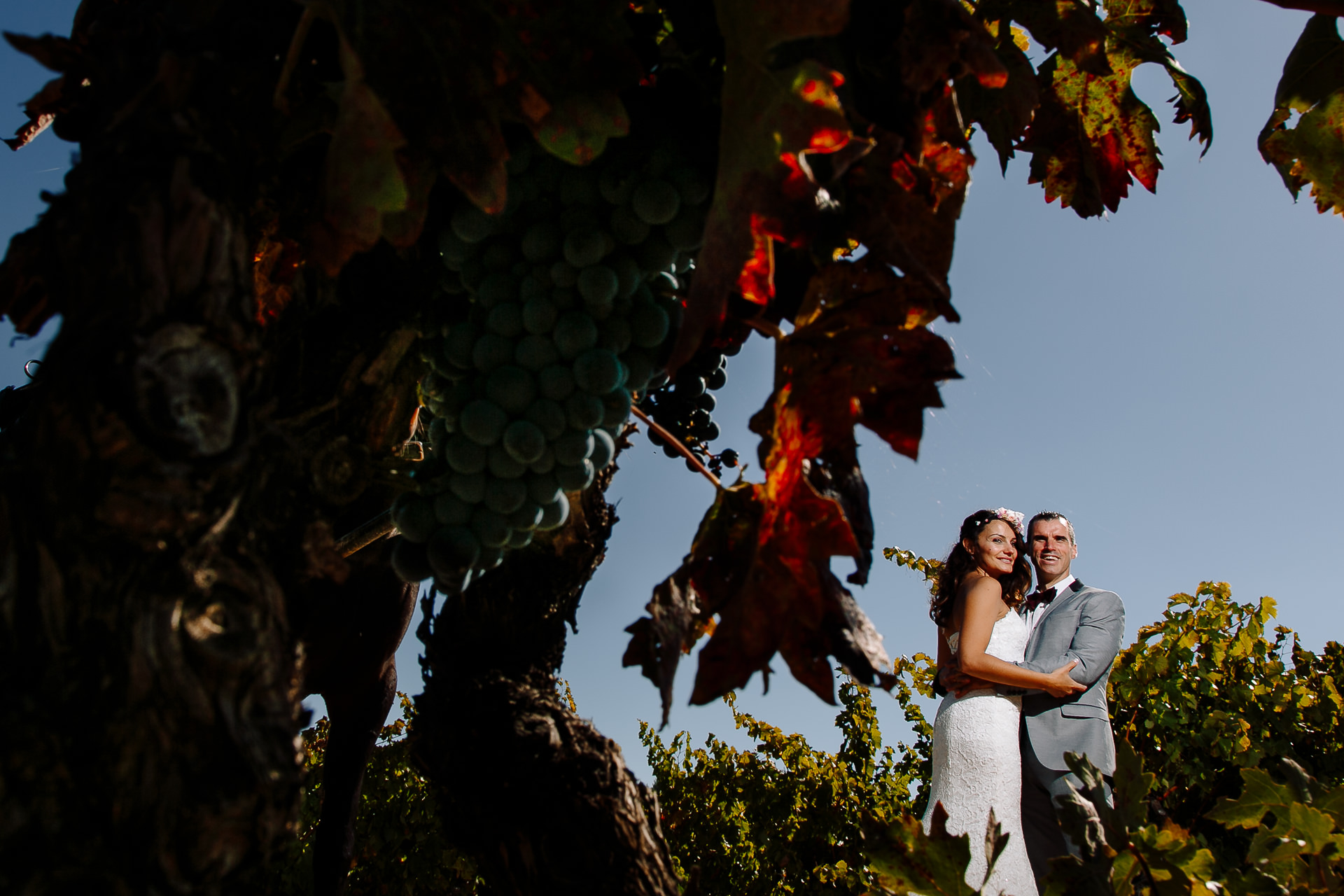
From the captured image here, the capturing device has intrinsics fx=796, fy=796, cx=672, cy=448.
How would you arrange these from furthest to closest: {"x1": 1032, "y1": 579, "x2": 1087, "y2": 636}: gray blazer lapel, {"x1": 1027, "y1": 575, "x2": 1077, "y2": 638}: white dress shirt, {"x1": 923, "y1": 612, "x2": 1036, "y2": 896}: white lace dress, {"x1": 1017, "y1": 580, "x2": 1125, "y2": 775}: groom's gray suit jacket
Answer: {"x1": 1027, "y1": 575, "x2": 1077, "y2": 638}: white dress shirt < {"x1": 1032, "y1": 579, "x2": 1087, "y2": 636}: gray blazer lapel < {"x1": 1017, "y1": 580, "x2": 1125, "y2": 775}: groom's gray suit jacket < {"x1": 923, "y1": 612, "x2": 1036, "y2": 896}: white lace dress

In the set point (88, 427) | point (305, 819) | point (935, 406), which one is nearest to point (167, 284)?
point (88, 427)

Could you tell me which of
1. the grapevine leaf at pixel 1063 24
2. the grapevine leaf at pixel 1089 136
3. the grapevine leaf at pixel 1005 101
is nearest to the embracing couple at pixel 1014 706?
the grapevine leaf at pixel 1089 136

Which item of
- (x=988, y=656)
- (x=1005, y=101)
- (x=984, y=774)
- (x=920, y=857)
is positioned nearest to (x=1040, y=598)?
(x=988, y=656)

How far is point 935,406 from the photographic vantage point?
2.91 ft

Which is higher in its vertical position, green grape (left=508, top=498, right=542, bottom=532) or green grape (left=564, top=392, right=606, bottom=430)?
green grape (left=564, top=392, right=606, bottom=430)

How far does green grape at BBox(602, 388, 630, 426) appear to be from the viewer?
889mm

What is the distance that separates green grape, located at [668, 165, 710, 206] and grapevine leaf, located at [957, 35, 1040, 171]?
0.53 meters

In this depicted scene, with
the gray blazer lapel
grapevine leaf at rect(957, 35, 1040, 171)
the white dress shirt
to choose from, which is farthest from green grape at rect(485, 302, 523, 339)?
the white dress shirt

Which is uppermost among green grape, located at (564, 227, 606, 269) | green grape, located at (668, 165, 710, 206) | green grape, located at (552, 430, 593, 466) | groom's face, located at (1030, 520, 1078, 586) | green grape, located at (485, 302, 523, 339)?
groom's face, located at (1030, 520, 1078, 586)

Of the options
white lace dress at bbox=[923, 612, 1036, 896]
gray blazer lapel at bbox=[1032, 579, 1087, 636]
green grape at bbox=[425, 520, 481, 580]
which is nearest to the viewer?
green grape at bbox=[425, 520, 481, 580]

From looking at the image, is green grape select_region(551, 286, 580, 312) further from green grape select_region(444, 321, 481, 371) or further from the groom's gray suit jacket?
the groom's gray suit jacket

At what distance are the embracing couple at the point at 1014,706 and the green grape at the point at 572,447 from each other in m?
2.73

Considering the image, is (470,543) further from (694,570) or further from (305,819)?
(305,819)

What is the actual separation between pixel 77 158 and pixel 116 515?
345 mm
